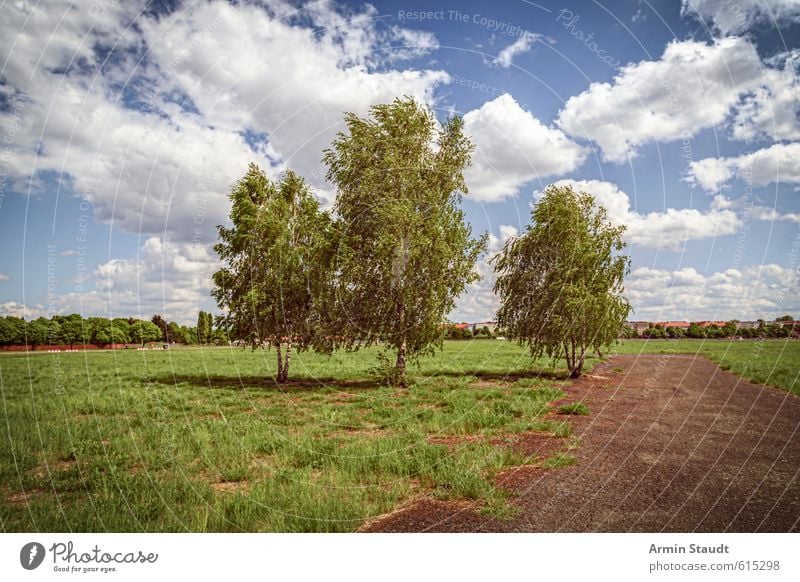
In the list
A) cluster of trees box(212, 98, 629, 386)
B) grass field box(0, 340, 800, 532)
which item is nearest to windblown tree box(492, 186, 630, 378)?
cluster of trees box(212, 98, 629, 386)

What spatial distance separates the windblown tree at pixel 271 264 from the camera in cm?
2291

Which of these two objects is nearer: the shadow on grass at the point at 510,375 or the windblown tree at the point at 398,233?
the windblown tree at the point at 398,233

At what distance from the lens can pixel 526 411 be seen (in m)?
15.3

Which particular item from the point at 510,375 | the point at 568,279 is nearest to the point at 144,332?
the point at 510,375

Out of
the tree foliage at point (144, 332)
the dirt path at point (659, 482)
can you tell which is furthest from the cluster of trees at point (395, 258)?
the tree foliage at point (144, 332)

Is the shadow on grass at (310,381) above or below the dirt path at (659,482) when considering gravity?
below

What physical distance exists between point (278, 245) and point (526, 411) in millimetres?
14987

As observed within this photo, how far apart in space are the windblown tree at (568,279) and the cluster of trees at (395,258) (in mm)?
62

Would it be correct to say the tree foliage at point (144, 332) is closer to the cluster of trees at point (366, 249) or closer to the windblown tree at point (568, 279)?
the cluster of trees at point (366, 249)

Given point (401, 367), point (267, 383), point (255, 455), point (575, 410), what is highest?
point (401, 367)
